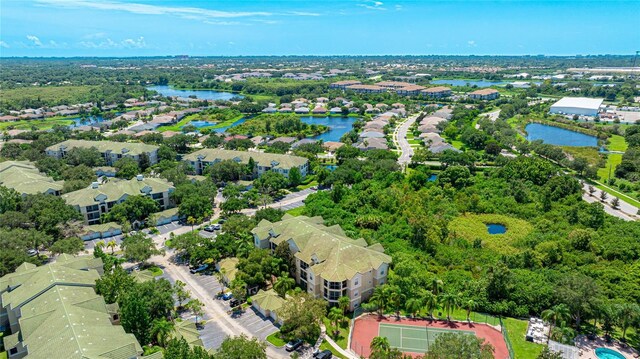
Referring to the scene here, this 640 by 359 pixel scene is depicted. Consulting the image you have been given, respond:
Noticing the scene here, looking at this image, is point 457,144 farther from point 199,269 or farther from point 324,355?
point 324,355

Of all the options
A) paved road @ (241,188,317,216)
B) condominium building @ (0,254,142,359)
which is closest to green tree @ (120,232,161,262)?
condominium building @ (0,254,142,359)

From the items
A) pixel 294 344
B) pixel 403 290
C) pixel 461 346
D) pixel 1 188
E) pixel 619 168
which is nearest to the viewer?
pixel 461 346

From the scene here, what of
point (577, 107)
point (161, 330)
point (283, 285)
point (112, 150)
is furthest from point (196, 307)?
point (577, 107)

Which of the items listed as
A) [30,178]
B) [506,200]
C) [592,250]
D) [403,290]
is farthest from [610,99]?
[30,178]

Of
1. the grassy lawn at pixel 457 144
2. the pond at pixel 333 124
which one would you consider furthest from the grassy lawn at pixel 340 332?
the pond at pixel 333 124

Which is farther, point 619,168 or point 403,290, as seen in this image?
point 619,168

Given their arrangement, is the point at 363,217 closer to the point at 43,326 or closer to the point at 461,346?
the point at 461,346

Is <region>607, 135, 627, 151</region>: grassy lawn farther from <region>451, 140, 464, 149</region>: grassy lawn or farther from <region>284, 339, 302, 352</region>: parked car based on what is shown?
<region>284, 339, 302, 352</region>: parked car
